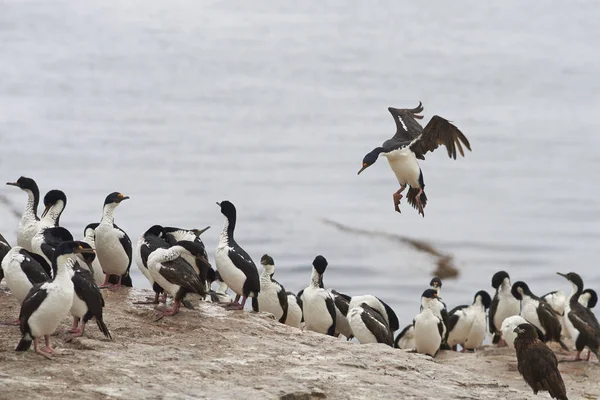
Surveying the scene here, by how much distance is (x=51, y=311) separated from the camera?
9.21 m

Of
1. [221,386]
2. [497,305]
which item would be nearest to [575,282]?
[497,305]

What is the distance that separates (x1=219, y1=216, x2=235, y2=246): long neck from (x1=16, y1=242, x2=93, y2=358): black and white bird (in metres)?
3.34

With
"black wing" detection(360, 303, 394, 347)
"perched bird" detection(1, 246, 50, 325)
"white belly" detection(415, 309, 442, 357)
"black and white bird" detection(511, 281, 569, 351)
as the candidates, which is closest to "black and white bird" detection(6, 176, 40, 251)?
"perched bird" detection(1, 246, 50, 325)

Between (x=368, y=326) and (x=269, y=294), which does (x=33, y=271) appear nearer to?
(x=269, y=294)

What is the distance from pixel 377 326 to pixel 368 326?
0.31 ft

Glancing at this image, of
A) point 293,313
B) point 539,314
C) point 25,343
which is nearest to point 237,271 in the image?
point 293,313

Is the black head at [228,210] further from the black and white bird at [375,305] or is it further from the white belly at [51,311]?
the white belly at [51,311]

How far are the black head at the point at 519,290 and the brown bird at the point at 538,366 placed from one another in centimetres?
374

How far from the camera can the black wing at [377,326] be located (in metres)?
13.3

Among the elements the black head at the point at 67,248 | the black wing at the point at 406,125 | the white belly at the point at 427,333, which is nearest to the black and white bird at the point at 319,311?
the white belly at the point at 427,333

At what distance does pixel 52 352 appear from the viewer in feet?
30.7

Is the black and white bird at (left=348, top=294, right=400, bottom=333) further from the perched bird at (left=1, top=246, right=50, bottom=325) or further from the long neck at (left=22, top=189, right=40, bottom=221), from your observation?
the perched bird at (left=1, top=246, right=50, bottom=325)

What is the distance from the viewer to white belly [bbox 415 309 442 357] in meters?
14.0

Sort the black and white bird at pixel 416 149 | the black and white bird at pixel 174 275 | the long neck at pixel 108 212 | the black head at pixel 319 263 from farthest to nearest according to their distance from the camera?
the black head at pixel 319 263 → the black and white bird at pixel 416 149 → the long neck at pixel 108 212 → the black and white bird at pixel 174 275
